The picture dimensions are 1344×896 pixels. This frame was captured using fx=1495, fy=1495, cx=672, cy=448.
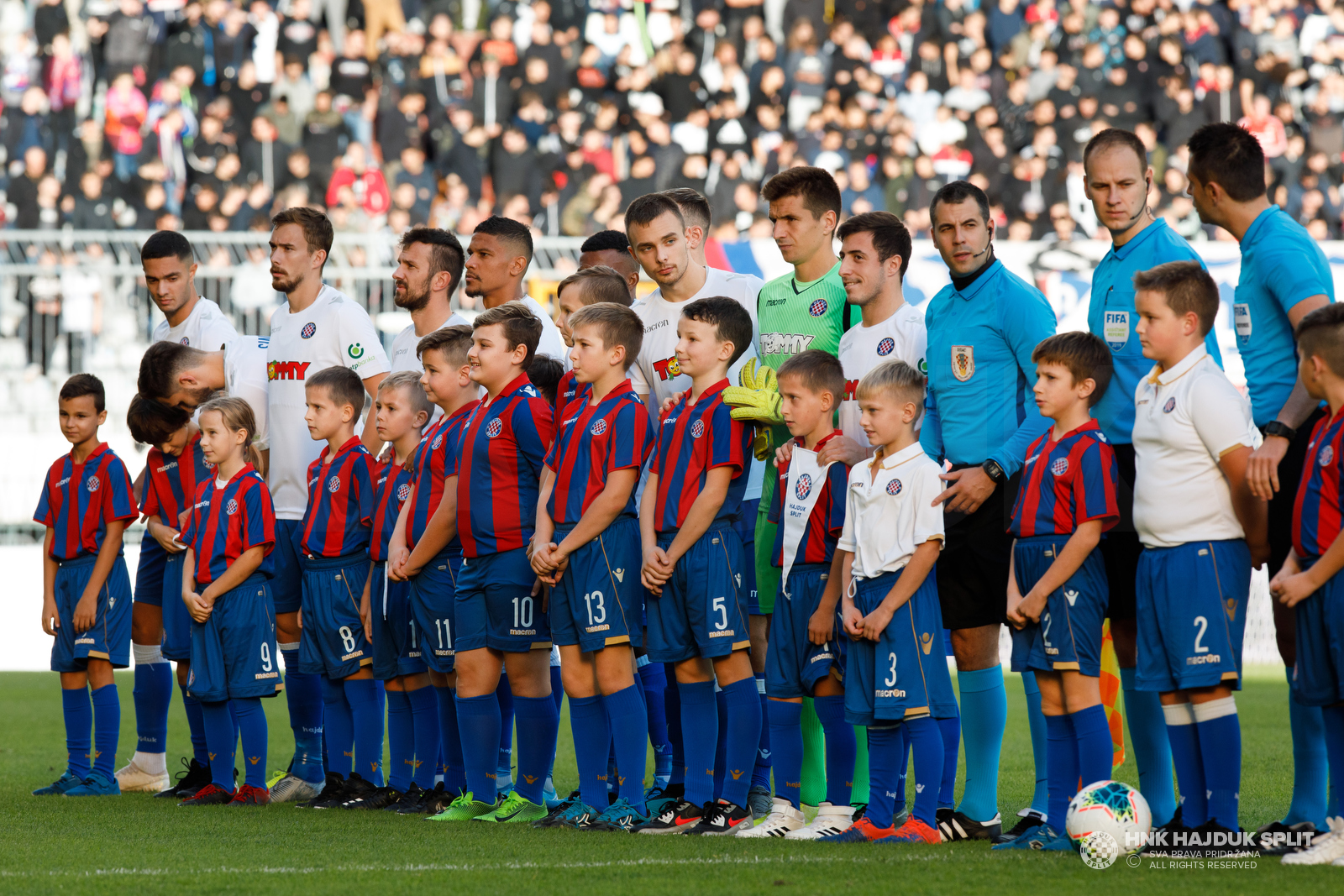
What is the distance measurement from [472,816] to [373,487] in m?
1.64

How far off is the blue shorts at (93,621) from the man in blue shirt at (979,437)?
4.12 m

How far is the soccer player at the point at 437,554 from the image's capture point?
6.25 m

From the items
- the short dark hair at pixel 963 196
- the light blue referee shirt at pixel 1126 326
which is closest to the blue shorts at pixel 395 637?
the short dark hair at pixel 963 196

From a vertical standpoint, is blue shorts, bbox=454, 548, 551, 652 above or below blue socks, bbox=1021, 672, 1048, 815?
above

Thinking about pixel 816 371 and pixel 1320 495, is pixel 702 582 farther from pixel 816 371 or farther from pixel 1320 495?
pixel 1320 495

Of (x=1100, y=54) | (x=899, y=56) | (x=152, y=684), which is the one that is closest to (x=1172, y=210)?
(x=1100, y=54)

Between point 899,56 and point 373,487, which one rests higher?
point 899,56

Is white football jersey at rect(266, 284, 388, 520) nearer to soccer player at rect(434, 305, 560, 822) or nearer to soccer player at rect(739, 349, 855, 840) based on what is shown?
soccer player at rect(434, 305, 560, 822)

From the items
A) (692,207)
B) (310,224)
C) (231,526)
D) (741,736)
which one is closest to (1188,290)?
(741,736)

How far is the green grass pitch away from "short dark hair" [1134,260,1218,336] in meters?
1.75

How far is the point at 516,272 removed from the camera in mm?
6988

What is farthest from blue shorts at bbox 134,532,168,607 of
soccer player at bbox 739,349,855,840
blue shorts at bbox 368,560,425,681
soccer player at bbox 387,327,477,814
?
soccer player at bbox 739,349,855,840

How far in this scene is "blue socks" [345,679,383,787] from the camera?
6.76 metres

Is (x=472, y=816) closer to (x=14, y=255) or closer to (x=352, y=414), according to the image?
(x=352, y=414)
